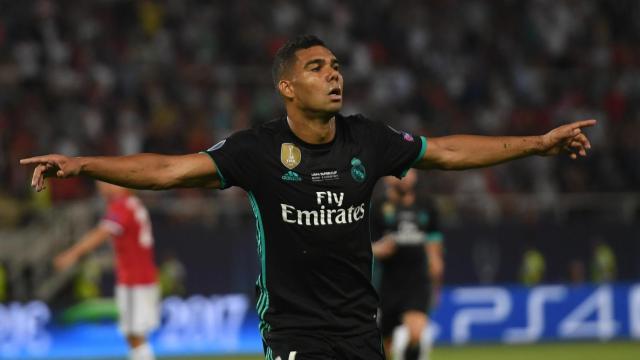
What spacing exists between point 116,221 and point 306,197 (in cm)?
731

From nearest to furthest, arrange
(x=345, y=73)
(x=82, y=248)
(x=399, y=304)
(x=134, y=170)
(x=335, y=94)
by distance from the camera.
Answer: (x=134, y=170)
(x=335, y=94)
(x=399, y=304)
(x=82, y=248)
(x=345, y=73)

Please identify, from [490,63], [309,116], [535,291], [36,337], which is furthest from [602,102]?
[309,116]

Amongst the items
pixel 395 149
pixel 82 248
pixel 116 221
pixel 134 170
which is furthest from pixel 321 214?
pixel 116 221

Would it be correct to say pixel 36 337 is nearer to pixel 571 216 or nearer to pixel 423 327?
pixel 423 327

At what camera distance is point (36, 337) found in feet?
52.5

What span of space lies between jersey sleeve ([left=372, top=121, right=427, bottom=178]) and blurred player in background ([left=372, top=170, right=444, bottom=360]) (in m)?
5.11

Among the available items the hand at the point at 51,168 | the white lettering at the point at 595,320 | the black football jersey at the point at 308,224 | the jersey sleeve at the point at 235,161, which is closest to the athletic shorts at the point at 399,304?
the black football jersey at the point at 308,224

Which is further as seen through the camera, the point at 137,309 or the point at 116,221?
the point at 137,309

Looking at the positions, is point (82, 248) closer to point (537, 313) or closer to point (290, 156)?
point (290, 156)

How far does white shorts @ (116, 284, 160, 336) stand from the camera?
42.2 ft

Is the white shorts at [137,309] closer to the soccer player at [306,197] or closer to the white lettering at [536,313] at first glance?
the white lettering at [536,313]

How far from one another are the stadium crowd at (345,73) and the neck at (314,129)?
1160 centimetres

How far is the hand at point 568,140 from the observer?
6.08m

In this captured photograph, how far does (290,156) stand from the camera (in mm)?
5871
